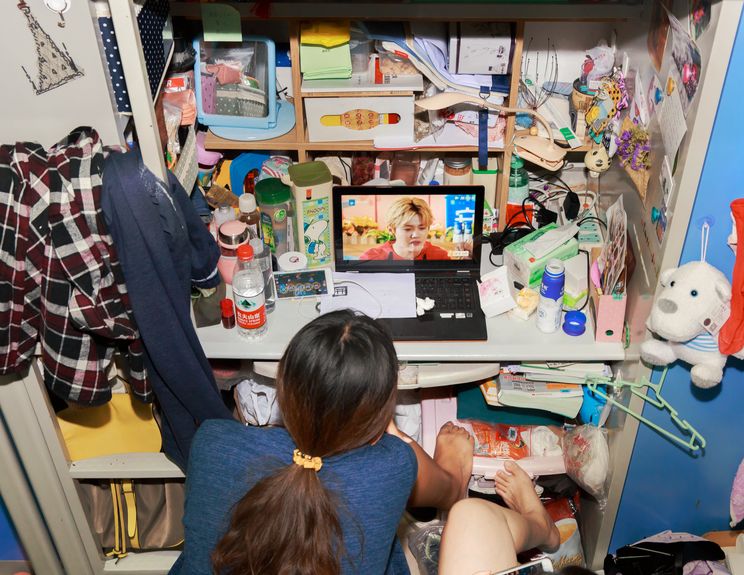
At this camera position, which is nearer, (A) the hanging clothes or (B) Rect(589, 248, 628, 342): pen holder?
(A) the hanging clothes

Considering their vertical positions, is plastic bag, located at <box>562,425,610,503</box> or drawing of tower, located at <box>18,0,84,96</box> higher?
drawing of tower, located at <box>18,0,84,96</box>

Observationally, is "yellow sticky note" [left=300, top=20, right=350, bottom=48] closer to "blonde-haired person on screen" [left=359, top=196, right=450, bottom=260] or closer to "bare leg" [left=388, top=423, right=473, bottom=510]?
"blonde-haired person on screen" [left=359, top=196, right=450, bottom=260]

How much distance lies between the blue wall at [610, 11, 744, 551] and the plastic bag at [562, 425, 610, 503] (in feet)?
0.22

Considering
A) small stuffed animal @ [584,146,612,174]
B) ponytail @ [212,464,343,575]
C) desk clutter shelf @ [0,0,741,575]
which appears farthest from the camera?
small stuffed animal @ [584,146,612,174]

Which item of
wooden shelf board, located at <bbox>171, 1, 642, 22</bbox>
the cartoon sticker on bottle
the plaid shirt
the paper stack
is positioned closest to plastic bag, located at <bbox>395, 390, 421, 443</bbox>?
the cartoon sticker on bottle

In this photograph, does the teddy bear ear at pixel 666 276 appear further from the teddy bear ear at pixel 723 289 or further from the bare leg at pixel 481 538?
the bare leg at pixel 481 538

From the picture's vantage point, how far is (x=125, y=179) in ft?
5.14

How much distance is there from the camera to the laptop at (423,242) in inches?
79.8

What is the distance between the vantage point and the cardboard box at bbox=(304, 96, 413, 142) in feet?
6.82

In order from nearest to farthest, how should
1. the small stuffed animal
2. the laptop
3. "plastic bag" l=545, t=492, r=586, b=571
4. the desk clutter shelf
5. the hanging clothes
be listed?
1. the hanging clothes
2. the desk clutter shelf
3. the laptop
4. the small stuffed animal
5. "plastic bag" l=545, t=492, r=586, b=571

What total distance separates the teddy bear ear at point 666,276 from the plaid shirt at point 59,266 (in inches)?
43.4

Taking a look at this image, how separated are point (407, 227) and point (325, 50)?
1.60 feet

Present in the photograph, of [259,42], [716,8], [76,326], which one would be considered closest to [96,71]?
[76,326]

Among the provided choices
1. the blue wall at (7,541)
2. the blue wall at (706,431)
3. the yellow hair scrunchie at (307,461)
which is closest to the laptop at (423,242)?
the blue wall at (706,431)
